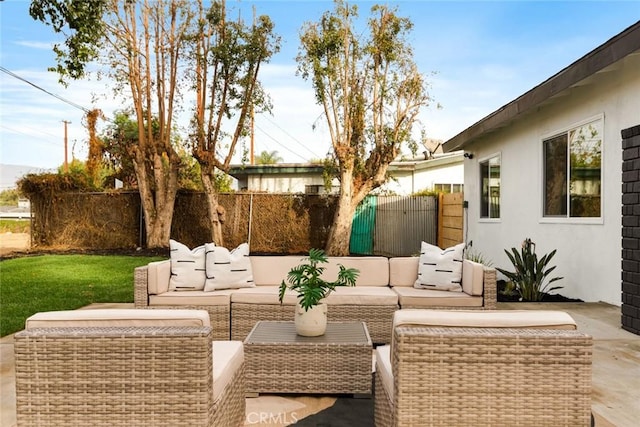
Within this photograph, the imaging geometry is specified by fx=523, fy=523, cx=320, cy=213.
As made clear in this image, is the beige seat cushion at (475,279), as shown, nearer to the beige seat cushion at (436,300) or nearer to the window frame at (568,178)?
the beige seat cushion at (436,300)

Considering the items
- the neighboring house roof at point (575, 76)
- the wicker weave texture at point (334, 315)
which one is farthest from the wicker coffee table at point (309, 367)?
the neighboring house roof at point (575, 76)

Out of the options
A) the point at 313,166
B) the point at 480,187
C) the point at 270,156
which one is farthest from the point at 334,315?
the point at 270,156

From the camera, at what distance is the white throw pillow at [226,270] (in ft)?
16.3

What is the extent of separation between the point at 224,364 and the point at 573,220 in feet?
20.0

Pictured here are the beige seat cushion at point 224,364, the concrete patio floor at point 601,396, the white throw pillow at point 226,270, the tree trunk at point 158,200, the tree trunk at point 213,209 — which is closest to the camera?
the beige seat cushion at point 224,364

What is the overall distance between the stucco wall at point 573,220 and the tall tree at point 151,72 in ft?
26.0

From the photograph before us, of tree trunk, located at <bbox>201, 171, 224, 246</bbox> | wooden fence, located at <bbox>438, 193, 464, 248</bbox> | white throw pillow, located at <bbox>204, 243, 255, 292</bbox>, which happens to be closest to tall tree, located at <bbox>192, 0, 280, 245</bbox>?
tree trunk, located at <bbox>201, 171, 224, 246</bbox>

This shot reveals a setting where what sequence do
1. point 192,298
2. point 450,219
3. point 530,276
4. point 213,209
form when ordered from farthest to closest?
point 213,209 → point 450,219 → point 530,276 → point 192,298

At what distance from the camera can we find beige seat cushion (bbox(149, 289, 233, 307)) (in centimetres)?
461

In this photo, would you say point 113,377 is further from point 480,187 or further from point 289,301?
point 480,187

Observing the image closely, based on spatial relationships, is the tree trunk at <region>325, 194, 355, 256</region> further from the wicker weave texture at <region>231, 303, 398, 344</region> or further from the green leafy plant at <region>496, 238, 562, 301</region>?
the wicker weave texture at <region>231, 303, 398, 344</region>

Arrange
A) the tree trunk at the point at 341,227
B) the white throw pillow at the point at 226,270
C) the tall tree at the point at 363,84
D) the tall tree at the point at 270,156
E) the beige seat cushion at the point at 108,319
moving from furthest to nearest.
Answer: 1. the tall tree at the point at 270,156
2. the tree trunk at the point at 341,227
3. the tall tree at the point at 363,84
4. the white throw pillow at the point at 226,270
5. the beige seat cushion at the point at 108,319

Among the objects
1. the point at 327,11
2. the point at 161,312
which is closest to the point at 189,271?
the point at 161,312

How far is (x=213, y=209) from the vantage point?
1331 cm
